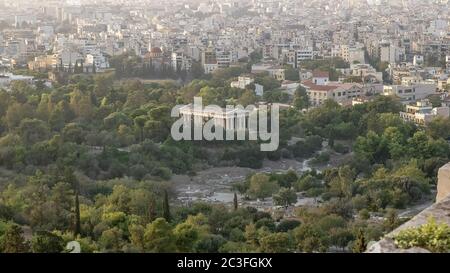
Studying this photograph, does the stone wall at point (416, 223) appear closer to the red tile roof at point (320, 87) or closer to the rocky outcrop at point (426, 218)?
the rocky outcrop at point (426, 218)

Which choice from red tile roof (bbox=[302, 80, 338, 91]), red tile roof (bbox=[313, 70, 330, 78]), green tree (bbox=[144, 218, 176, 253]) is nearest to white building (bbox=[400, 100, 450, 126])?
red tile roof (bbox=[302, 80, 338, 91])

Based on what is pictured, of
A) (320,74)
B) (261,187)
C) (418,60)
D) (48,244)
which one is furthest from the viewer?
(418,60)

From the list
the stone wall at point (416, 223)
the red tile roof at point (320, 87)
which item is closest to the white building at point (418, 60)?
the red tile roof at point (320, 87)

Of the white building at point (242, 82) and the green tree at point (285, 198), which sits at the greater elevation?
the white building at point (242, 82)

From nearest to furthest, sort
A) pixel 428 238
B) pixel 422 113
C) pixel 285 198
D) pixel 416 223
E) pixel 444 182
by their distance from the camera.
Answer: pixel 428 238, pixel 416 223, pixel 444 182, pixel 285 198, pixel 422 113

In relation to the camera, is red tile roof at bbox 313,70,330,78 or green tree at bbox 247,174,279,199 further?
red tile roof at bbox 313,70,330,78

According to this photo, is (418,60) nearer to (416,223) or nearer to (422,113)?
(422,113)

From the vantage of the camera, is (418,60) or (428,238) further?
(418,60)

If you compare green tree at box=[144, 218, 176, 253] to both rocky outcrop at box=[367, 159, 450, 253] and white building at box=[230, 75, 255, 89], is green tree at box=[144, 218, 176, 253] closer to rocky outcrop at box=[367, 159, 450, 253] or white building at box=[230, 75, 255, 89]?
rocky outcrop at box=[367, 159, 450, 253]

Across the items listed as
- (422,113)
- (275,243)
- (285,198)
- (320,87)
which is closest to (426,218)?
(275,243)

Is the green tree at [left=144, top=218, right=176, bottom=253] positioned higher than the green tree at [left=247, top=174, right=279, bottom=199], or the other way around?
the green tree at [left=144, top=218, right=176, bottom=253]

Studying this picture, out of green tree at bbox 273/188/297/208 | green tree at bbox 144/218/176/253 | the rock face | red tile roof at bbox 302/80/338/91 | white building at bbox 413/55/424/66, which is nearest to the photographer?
the rock face

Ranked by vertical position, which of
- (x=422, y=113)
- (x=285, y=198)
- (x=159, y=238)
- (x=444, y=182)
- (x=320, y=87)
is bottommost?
(x=285, y=198)
